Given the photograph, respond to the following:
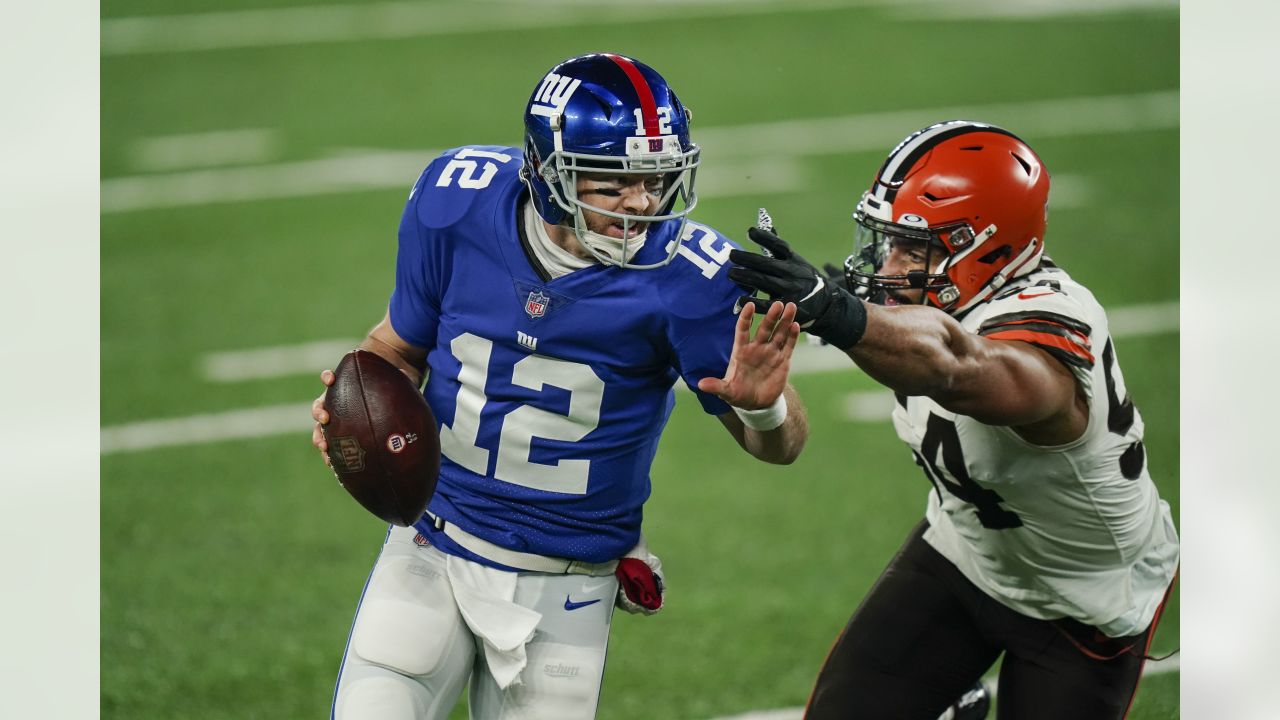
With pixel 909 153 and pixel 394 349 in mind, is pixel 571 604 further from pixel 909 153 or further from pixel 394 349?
pixel 909 153

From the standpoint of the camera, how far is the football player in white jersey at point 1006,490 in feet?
7.58

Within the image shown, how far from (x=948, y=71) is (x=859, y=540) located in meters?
4.02

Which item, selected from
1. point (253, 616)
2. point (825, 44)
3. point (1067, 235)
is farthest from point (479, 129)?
point (253, 616)

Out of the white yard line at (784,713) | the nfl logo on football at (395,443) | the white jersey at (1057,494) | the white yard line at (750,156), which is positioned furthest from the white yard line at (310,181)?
the nfl logo on football at (395,443)

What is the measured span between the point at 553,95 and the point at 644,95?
0.14 m

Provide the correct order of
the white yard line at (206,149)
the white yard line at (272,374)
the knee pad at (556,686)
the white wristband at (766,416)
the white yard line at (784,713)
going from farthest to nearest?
the white yard line at (206,149), the white yard line at (272,374), the white yard line at (784,713), the knee pad at (556,686), the white wristband at (766,416)

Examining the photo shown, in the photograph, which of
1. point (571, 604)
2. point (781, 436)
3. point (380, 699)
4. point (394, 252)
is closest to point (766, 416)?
point (781, 436)

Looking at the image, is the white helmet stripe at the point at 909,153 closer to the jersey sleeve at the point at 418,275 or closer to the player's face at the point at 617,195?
the player's face at the point at 617,195

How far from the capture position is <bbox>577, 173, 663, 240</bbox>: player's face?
7.21ft

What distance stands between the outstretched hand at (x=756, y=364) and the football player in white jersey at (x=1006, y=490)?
269 mm

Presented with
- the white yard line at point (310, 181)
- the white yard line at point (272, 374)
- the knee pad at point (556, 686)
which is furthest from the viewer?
the white yard line at point (310, 181)

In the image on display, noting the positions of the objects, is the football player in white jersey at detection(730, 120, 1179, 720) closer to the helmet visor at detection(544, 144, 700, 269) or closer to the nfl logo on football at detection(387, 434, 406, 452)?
the helmet visor at detection(544, 144, 700, 269)

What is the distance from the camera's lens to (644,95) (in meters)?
2.21

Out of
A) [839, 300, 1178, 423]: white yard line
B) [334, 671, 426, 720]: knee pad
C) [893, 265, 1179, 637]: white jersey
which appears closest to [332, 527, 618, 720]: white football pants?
[334, 671, 426, 720]: knee pad
